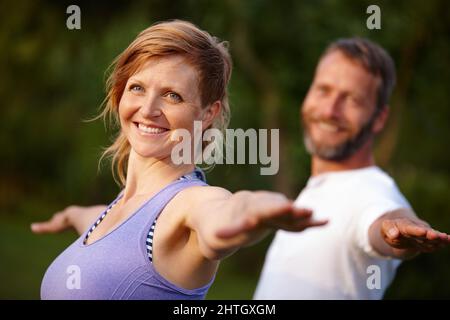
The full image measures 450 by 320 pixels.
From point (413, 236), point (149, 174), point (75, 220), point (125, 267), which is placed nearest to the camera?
point (125, 267)

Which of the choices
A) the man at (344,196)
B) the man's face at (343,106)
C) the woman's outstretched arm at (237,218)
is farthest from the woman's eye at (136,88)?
the man's face at (343,106)

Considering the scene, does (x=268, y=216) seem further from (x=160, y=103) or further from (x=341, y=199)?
(x=341, y=199)

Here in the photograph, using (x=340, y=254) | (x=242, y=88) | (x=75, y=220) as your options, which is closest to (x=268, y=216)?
(x=75, y=220)

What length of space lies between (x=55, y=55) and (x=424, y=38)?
4.33 meters

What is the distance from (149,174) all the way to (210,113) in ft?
0.77

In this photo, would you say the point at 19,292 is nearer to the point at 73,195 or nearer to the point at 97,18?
the point at 73,195

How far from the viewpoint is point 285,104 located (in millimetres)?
8867

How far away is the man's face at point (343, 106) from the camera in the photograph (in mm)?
3656

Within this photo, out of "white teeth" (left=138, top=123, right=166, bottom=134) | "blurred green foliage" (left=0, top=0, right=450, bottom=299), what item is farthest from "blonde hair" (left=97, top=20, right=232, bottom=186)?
"blurred green foliage" (left=0, top=0, right=450, bottom=299)

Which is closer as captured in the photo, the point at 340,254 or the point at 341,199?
the point at 340,254

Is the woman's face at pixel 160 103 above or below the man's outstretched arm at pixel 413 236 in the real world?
above

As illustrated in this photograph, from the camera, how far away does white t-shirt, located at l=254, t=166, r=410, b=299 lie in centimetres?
317

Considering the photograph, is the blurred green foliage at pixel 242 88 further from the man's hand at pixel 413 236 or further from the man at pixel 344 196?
the man's hand at pixel 413 236

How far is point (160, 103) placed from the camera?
1972mm
